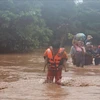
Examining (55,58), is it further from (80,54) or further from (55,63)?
(80,54)

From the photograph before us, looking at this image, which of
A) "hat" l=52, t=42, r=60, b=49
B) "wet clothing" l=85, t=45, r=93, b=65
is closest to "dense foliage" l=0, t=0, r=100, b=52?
"wet clothing" l=85, t=45, r=93, b=65

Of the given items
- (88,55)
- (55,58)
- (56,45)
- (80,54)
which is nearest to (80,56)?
(80,54)

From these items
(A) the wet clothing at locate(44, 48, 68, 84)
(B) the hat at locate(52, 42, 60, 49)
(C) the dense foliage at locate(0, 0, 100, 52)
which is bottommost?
(A) the wet clothing at locate(44, 48, 68, 84)

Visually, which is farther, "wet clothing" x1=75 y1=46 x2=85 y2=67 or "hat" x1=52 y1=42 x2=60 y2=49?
"wet clothing" x1=75 y1=46 x2=85 y2=67

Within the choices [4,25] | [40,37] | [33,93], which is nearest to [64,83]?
[33,93]

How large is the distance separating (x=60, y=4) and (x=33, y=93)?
1205 inches

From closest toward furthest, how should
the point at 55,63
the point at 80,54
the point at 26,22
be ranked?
the point at 55,63 → the point at 80,54 → the point at 26,22

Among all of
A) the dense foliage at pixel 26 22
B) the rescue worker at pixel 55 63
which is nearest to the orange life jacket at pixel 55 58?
the rescue worker at pixel 55 63

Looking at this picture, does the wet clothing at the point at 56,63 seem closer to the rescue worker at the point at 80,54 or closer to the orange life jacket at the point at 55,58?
the orange life jacket at the point at 55,58

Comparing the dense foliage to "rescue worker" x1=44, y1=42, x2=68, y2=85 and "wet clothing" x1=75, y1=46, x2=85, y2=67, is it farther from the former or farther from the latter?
"rescue worker" x1=44, y1=42, x2=68, y2=85

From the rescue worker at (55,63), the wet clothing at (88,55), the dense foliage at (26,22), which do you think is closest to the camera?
the rescue worker at (55,63)

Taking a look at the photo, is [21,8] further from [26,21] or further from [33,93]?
[33,93]

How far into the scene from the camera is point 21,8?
25.4 m

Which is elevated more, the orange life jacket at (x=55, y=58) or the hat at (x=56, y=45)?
the hat at (x=56, y=45)
